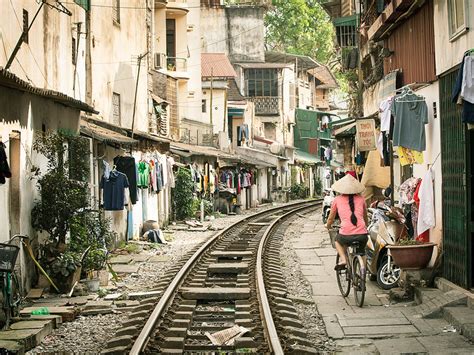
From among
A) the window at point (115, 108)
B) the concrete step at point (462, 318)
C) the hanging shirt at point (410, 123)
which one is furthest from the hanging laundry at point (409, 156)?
the window at point (115, 108)

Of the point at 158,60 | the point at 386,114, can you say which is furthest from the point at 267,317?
the point at 158,60

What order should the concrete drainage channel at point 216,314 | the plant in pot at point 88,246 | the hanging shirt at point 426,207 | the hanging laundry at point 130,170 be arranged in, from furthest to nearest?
the hanging laundry at point 130,170 < the plant in pot at point 88,246 < the hanging shirt at point 426,207 < the concrete drainage channel at point 216,314

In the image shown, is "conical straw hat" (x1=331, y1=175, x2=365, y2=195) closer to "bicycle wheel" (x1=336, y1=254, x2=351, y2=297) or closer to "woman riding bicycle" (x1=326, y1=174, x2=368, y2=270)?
"woman riding bicycle" (x1=326, y1=174, x2=368, y2=270)

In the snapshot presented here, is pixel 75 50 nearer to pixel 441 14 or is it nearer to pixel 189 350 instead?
pixel 441 14

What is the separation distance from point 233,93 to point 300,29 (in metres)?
14.1

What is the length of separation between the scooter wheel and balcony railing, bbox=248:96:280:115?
5350 cm

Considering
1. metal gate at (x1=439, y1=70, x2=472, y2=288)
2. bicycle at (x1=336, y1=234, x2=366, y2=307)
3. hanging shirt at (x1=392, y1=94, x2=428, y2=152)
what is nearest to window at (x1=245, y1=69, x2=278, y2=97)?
hanging shirt at (x1=392, y1=94, x2=428, y2=152)

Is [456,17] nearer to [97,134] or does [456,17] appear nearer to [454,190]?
[454,190]

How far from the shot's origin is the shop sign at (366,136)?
2173 cm

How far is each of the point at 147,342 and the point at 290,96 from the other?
201 ft

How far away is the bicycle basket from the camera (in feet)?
35.0

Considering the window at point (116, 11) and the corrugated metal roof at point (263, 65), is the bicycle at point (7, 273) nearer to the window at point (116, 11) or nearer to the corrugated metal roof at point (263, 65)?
the window at point (116, 11)

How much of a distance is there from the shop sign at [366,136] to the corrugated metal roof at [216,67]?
33.5 meters

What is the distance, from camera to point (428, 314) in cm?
1155
